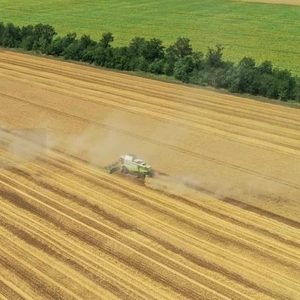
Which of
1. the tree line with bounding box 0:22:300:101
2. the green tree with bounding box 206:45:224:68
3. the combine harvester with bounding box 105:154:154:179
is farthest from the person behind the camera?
the green tree with bounding box 206:45:224:68

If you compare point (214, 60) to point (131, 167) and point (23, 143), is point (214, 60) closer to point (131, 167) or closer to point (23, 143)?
point (23, 143)

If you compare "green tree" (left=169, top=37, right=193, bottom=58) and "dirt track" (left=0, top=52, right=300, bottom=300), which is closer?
"dirt track" (left=0, top=52, right=300, bottom=300)

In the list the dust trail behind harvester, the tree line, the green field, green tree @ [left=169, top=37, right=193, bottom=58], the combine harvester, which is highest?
the green field

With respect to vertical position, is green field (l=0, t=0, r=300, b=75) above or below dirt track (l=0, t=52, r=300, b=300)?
above

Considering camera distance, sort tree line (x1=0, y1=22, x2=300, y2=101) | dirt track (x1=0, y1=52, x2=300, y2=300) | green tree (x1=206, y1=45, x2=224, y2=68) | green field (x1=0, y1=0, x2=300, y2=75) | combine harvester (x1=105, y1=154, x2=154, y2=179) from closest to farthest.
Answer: dirt track (x1=0, y1=52, x2=300, y2=300) < combine harvester (x1=105, y1=154, x2=154, y2=179) < tree line (x1=0, y1=22, x2=300, y2=101) < green tree (x1=206, y1=45, x2=224, y2=68) < green field (x1=0, y1=0, x2=300, y2=75)

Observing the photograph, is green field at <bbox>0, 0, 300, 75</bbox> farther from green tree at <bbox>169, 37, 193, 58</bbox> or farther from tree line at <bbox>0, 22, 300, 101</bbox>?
tree line at <bbox>0, 22, 300, 101</bbox>

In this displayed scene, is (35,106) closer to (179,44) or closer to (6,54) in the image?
(179,44)

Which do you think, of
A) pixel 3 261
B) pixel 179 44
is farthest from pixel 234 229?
pixel 179 44

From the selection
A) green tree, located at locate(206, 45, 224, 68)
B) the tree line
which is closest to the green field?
the tree line
